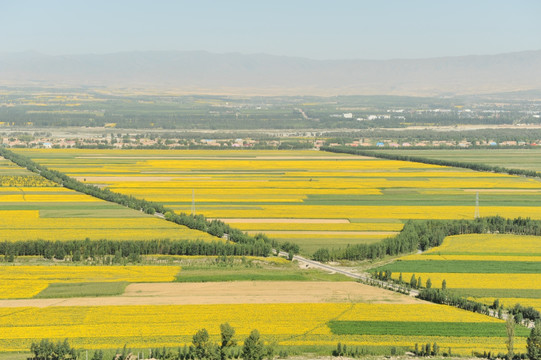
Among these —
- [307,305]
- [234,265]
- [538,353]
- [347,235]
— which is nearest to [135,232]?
[234,265]

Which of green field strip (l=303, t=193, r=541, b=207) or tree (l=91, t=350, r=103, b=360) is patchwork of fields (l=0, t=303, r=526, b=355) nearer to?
tree (l=91, t=350, r=103, b=360)

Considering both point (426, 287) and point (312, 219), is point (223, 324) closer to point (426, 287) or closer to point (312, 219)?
point (426, 287)

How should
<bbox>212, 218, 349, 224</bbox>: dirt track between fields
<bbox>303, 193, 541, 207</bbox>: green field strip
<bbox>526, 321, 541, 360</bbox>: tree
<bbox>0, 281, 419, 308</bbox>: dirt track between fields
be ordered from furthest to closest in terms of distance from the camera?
1. <bbox>303, 193, 541, 207</bbox>: green field strip
2. <bbox>212, 218, 349, 224</bbox>: dirt track between fields
3. <bbox>0, 281, 419, 308</bbox>: dirt track between fields
4. <bbox>526, 321, 541, 360</bbox>: tree

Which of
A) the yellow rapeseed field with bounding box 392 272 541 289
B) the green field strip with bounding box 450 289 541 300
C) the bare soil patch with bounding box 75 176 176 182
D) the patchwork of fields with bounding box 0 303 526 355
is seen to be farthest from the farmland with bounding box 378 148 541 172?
the patchwork of fields with bounding box 0 303 526 355

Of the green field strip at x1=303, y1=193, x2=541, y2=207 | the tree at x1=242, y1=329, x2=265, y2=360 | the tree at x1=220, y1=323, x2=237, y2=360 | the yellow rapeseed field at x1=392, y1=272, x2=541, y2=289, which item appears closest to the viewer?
the tree at x1=242, y1=329, x2=265, y2=360

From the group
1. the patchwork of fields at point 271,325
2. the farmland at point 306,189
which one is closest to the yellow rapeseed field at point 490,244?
the farmland at point 306,189

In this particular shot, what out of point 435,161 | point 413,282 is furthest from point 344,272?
point 435,161
